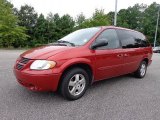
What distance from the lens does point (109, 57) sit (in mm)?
4867

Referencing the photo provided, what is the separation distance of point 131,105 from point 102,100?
63cm

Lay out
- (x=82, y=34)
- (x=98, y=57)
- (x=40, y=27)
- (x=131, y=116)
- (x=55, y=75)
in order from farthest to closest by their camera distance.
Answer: (x=40, y=27)
(x=82, y=34)
(x=98, y=57)
(x=55, y=75)
(x=131, y=116)

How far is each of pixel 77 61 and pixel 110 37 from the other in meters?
1.43

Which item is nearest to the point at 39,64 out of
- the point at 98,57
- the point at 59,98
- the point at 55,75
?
the point at 55,75

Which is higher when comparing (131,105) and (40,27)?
(40,27)

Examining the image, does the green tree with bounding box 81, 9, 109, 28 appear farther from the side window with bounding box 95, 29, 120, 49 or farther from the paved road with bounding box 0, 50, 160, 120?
the paved road with bounding box 0, 50, 160, 120

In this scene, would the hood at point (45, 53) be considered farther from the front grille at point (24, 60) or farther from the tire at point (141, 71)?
the tire at point (141, 71)

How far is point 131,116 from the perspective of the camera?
11.8ft

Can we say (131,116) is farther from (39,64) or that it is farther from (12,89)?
(12,89)

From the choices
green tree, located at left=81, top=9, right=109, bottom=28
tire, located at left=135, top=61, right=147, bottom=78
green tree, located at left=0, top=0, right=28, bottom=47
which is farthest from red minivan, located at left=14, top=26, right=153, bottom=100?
green tree, located at left=81, top=9, right=109, bottom=28

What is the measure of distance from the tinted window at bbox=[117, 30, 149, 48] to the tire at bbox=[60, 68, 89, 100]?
5.64ft

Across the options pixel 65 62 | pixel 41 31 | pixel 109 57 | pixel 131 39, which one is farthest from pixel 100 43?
pixel 41 31

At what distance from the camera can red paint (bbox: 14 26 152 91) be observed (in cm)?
381

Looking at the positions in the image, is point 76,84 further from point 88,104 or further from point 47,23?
point 47,23
